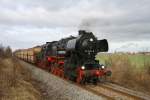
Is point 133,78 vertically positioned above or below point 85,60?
below

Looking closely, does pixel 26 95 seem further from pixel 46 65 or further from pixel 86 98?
pixel 46 65

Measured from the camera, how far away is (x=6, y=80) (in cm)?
1739

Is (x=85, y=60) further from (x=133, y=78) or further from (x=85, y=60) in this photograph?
(x=133, y=78)

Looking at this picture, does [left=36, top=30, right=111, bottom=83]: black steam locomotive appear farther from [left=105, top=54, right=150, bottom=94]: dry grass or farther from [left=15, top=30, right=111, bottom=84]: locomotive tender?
[left=105, top=54, right=150, bottom=94]: dry grass

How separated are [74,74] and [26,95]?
6.65 metres

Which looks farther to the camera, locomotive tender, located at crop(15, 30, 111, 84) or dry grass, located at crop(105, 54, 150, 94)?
dry grass, located at crop(105, 54, 150, 94)

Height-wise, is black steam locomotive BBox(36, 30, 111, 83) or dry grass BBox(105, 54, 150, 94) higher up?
black steam locomotive BBox(36, 30, 111, 83)

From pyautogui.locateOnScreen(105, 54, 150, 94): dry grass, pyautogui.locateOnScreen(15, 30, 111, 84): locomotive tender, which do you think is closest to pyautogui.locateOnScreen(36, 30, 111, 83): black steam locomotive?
pyautogui.locateOnScreen(15, 30, 111, 84): locomotive tender

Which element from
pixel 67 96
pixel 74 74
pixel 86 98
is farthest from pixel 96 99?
pixel 74 74

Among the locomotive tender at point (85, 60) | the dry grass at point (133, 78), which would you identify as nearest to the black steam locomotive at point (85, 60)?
the locomotive tender at point (85, 60)

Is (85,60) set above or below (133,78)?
above

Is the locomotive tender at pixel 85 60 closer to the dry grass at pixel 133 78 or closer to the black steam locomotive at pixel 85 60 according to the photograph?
the black steam locomotive at pixel 85 60

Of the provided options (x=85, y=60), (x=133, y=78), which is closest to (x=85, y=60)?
(x=85, y=60)

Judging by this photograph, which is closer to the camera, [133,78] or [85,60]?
[85,60]
